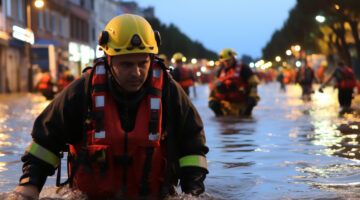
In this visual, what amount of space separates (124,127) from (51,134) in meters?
0.41

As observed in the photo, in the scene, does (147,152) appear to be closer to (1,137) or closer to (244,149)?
(244,149)

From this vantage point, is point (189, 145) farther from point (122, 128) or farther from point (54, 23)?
point (54, 23)

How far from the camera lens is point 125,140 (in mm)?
4934

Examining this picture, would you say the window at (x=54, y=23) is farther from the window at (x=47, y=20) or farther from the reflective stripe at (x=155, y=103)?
the reflective stripe at (x=155, y=103)

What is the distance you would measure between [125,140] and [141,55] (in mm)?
481

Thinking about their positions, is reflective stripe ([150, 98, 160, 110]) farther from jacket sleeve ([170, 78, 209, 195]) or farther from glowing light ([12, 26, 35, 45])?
glowing light ([12, 26, 35, 45])

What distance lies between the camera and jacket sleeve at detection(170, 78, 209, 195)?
4.94 m

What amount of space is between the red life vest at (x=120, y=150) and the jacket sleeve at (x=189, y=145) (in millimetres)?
121

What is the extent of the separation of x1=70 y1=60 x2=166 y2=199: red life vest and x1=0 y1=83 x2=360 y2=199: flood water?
0.83 ft

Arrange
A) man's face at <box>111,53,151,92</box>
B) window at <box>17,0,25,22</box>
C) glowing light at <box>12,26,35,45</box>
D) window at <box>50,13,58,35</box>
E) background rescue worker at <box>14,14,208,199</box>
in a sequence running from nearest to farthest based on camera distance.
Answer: man's face at <box>111,53,151,92</box>, background rescue worker at <box>14,14,208,199</box>, glowing light at <box>12,26,35,45</box>, window at <box>17,0,25,22</box>, window at <box>50,13,58,35</box>

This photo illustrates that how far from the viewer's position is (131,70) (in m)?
4.79

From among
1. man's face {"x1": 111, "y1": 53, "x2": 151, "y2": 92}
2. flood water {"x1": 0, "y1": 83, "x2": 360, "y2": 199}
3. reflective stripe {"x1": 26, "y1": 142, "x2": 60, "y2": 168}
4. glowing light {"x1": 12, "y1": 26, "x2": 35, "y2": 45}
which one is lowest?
flood water {"x1": 0, "y1": 83, "x2": 360, "y2": 199}

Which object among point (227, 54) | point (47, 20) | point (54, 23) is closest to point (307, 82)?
point (227, 54)

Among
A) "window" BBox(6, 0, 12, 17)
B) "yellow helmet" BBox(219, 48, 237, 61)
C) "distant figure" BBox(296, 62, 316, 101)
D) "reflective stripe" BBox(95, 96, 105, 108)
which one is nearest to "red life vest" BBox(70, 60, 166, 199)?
"reflective stripe" BBox(95, 96, 105, 108)
